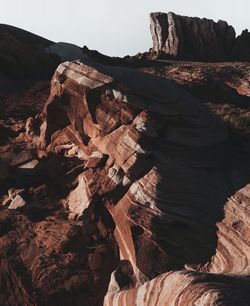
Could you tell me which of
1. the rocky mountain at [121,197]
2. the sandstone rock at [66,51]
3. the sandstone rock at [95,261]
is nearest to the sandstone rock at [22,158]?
the rocky mountain at [121,197]

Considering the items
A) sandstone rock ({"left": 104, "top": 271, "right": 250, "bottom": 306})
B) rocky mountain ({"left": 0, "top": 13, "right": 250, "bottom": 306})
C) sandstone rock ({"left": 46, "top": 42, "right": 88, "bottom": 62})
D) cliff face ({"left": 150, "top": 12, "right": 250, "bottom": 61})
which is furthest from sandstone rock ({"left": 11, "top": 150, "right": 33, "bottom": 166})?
cliff face ({"left": 150, "top": 12, "right": 250, "bottom": 61})

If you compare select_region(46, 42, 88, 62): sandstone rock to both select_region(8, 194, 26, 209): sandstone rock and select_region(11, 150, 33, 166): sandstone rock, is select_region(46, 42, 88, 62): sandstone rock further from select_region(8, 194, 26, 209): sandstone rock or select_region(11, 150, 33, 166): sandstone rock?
select_region(8, 194, 26, 209): sandstone rock

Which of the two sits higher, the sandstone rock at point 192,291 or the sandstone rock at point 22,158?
the sandstone rock at point 192,291

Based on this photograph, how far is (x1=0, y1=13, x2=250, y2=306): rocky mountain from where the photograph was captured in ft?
A: 40.4

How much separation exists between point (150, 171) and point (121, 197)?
110 centimetres

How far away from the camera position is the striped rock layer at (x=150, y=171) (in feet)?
40.3

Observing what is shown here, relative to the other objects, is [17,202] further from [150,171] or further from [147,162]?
[150,171]

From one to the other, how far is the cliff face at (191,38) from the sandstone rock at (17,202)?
33.3 m

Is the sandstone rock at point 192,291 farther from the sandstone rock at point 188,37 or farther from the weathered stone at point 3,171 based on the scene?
the sandstone rock at point 188,37

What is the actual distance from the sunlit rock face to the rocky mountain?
3 centimetres

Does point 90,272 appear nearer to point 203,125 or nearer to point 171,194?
point 171,194

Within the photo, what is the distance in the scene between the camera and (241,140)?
15.9 meters

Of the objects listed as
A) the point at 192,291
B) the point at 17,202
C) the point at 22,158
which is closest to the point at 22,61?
the point at 22,158

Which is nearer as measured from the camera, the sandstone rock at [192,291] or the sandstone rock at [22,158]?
the sandstone rock at [192,291]
